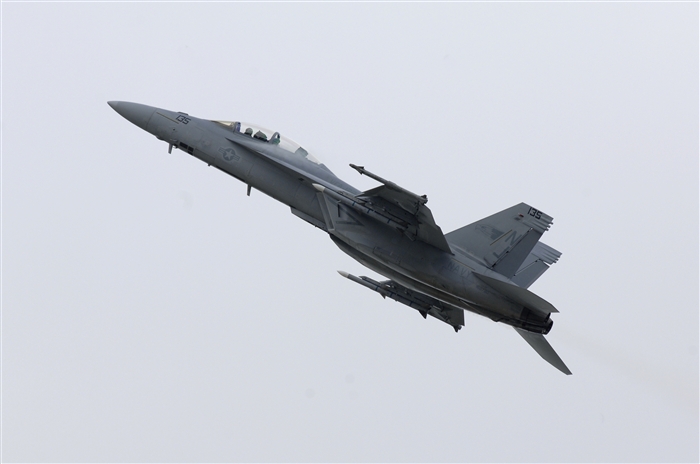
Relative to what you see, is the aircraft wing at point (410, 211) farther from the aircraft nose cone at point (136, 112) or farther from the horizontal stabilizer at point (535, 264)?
the aircraft nose cone at point (136, 112)

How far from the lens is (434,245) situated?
21.7 meters

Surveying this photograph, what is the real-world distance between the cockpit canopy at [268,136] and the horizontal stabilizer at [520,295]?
210 inches

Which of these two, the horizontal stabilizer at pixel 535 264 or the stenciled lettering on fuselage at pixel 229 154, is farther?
the horizontal stabilizer at pixel 535 264

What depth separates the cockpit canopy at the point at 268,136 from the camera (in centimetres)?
2288

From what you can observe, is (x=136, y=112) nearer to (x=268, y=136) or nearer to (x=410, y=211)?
(x=268, y=136)

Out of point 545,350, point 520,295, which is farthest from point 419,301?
point 520,295

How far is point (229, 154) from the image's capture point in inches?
895

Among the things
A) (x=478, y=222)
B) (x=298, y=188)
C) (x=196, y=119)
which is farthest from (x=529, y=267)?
(x=196, y=119)

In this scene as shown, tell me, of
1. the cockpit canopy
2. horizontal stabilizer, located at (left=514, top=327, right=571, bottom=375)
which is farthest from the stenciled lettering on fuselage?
horizontal stabilizer, located at (left=514, top=327, right=571, bottom=375)

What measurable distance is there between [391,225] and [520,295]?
3423 millimetres

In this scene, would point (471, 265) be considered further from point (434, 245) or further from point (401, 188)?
point (401, 188)

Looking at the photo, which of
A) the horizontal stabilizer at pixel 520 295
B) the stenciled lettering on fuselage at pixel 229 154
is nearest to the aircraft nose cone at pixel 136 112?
the stenciled lettering on fuselage at pixel 229 154

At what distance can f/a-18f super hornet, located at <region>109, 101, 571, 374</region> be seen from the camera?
70.0 ft

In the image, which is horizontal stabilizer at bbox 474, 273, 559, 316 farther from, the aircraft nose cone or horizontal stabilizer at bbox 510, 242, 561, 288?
the aircraft nose cone
